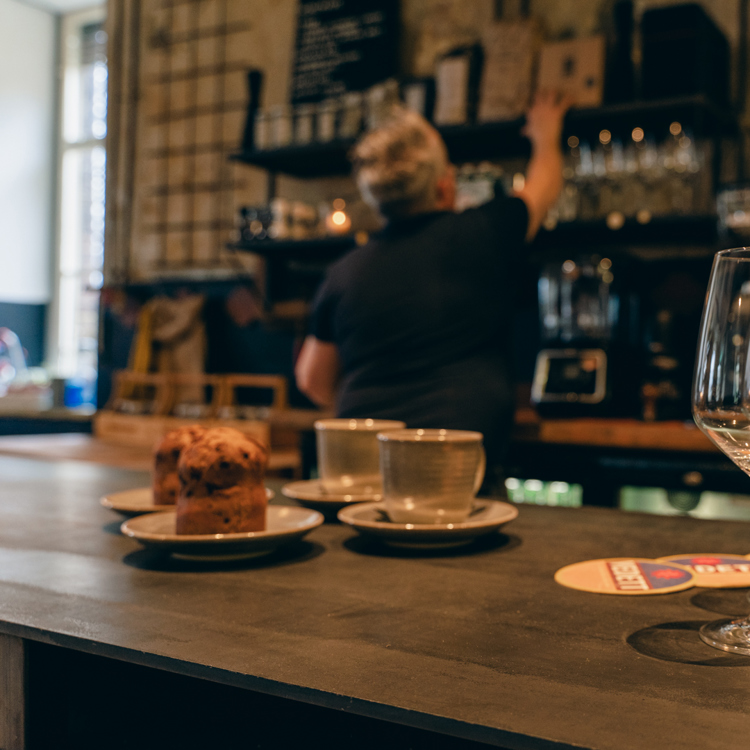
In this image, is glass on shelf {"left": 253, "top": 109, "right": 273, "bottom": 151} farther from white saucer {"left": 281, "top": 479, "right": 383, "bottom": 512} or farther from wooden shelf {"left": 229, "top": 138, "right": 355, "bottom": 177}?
white saucer {"left": 281, "top": 479, "right": 383, "bottom": 512}

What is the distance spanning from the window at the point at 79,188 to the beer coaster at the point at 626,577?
535 cm

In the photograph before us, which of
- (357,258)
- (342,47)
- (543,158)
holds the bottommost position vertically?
(357,258)

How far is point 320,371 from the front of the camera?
217cm

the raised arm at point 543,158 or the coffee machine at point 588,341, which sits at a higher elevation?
the raised arm at point 543,158

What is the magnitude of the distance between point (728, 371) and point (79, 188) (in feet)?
19.6

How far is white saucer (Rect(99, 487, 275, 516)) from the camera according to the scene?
41.6 inches

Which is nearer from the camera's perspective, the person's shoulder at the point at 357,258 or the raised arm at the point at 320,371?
the person's shoulder at the point at 357,258

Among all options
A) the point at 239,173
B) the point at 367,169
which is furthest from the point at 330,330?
the point at 239,173

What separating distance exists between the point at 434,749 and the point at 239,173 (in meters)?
4.01

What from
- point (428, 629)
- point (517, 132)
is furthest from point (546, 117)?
point (428, 629)

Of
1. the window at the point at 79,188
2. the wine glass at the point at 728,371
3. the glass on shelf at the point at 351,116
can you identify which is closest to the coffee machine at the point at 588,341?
the glass on shelf at the point at 351,116

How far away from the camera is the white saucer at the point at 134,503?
1.06 metres

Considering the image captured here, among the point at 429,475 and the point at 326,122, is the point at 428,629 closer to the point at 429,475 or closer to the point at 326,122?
the point at 429,475

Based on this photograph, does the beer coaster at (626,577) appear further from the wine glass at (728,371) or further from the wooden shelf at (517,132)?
the wooden shelf at (517,132)
